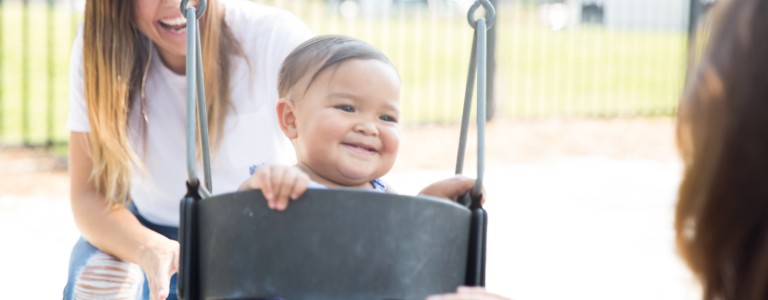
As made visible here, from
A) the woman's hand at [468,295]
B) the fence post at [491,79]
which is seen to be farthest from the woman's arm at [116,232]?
the fence post at [491,79]

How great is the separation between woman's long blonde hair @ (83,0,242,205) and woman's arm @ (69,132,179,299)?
36 millimetres

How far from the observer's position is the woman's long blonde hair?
2.58 metres

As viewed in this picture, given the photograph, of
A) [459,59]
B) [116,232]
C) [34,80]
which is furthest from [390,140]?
[459,59]

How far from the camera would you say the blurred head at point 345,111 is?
2.10 meters

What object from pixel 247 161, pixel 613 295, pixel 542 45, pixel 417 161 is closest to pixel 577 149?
pixel 417 161

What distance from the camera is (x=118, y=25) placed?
2.58m

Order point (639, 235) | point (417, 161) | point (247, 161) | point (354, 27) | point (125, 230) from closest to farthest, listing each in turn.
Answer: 1. point (125, 230)
2. point (247, 161)
3. point (639, 235)
4. point (417, 161)
5. point (354, 27)

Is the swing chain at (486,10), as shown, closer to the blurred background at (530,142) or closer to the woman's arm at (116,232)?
the blurred background at (530,142)

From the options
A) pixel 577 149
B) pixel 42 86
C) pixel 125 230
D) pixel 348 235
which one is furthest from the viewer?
pixel 42 86

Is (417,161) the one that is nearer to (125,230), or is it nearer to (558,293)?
(558,293)

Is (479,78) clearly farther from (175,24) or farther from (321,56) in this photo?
(175,24)

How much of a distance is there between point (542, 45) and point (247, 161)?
13932 mm

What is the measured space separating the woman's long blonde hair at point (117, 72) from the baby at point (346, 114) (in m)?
0.49

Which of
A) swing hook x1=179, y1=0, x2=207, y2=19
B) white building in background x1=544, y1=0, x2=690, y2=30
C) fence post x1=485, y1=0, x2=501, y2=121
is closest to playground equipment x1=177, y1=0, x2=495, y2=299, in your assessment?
swing hook x1=179, y1=0, x2=207, y2=19
